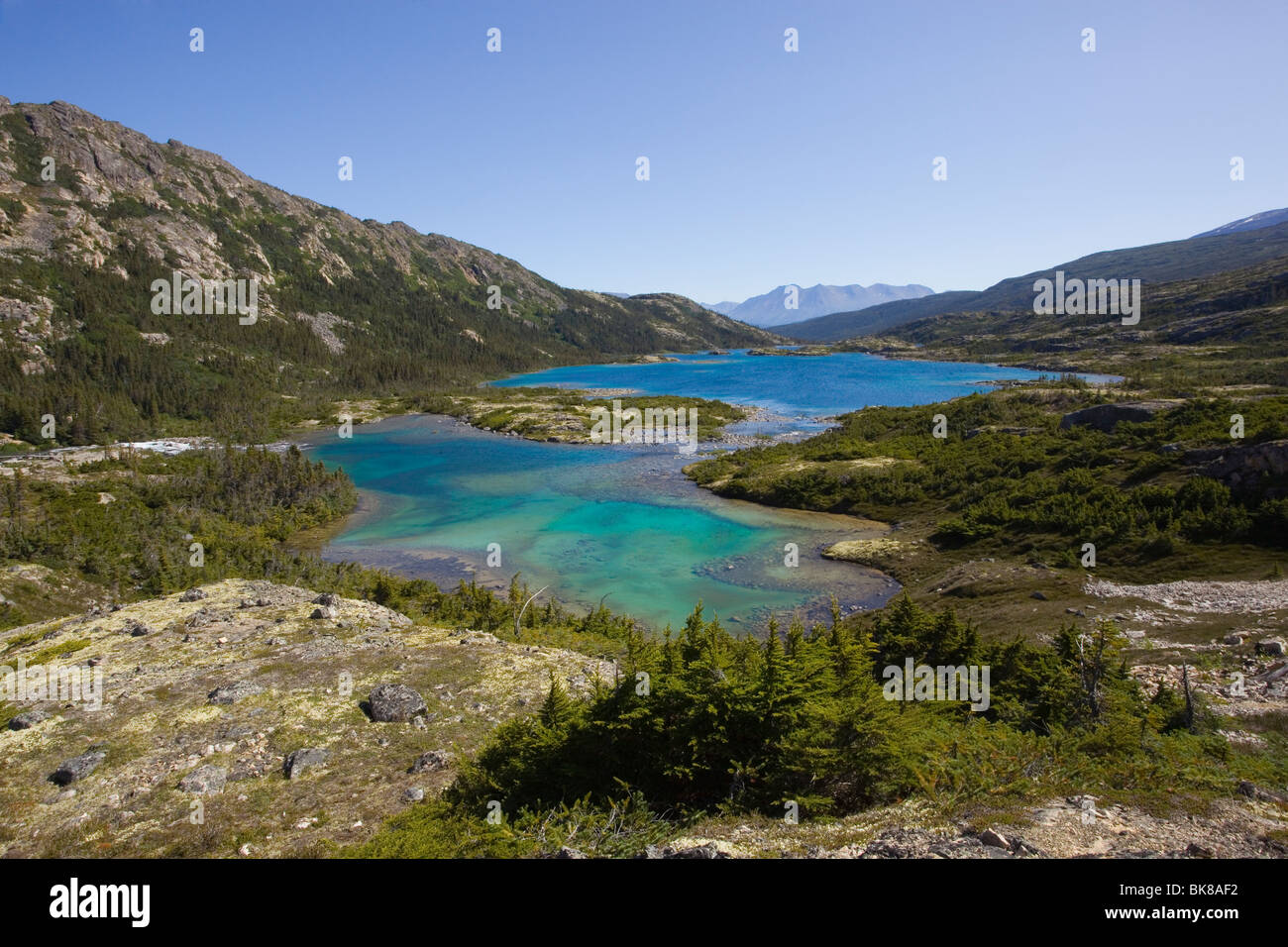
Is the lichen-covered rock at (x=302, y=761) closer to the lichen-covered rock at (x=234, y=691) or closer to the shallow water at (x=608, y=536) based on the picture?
the lichen-covered rock at (x=234, y=691)

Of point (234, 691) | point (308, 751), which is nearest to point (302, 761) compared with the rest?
point (308, 751)

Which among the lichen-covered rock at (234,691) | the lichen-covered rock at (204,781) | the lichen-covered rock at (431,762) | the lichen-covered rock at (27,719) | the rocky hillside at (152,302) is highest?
the rocky hillside at (152,302)

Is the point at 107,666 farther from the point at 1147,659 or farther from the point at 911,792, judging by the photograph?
the point at 1147,659

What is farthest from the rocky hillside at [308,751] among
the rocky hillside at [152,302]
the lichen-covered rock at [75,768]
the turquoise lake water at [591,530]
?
the rocky hillside at [152,302]

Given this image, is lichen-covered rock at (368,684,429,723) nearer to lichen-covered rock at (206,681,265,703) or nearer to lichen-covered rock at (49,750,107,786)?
lichen-covered rock at (206,681,265,703)

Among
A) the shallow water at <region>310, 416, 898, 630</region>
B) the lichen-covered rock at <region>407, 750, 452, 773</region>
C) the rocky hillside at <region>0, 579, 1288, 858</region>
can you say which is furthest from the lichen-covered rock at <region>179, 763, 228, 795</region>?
the shallow water at <region>310, 416, 898, 630</region>
